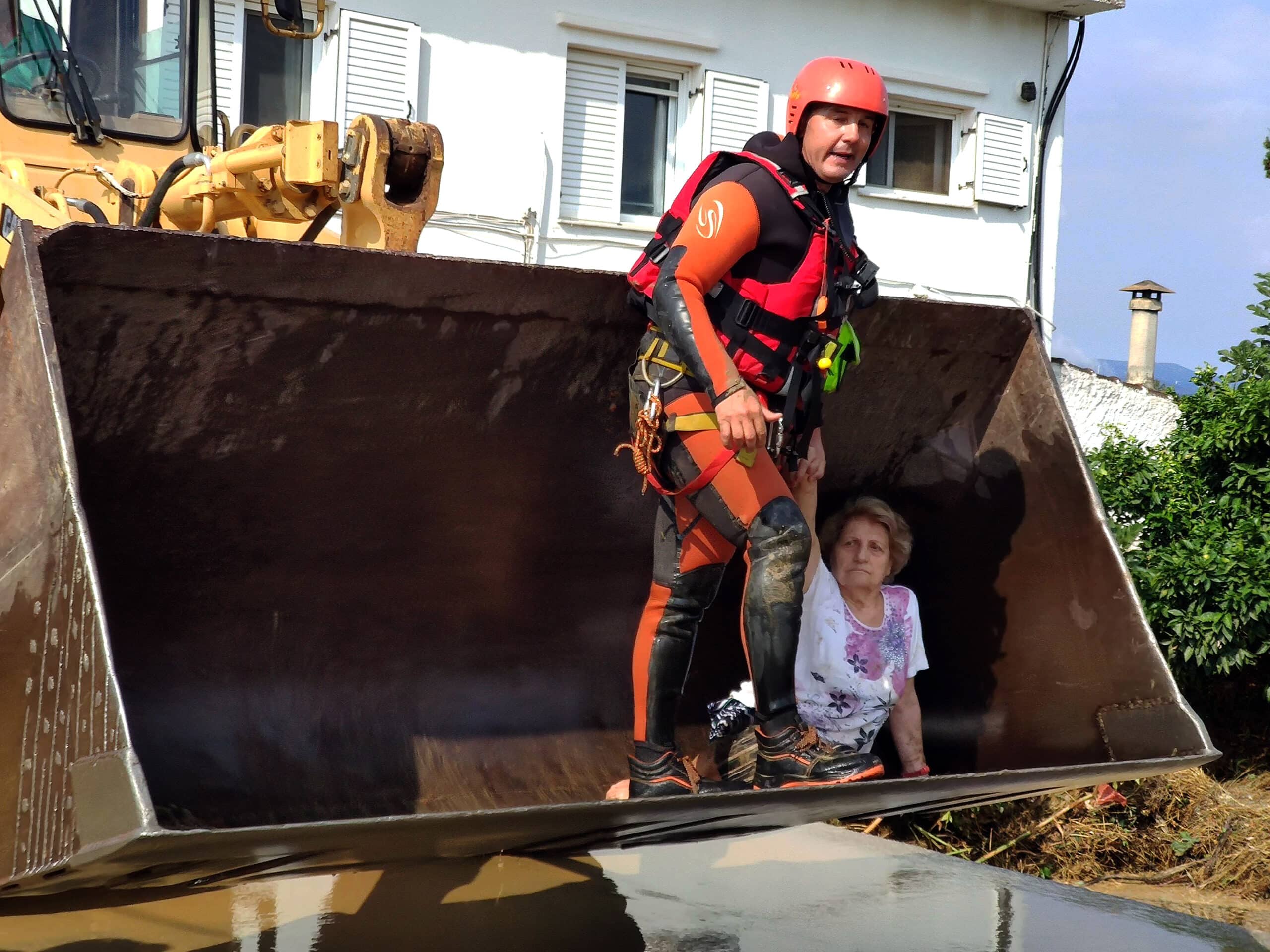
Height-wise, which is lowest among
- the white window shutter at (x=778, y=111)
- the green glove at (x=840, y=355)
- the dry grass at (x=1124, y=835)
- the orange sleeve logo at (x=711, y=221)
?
the dry grass at (x=1124, y=835)

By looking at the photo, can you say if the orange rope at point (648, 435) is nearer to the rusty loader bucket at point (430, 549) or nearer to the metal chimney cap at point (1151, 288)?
the rusty loader bucket at point (430, 549)

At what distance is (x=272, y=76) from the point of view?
988 cm

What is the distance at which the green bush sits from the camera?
18.1ft

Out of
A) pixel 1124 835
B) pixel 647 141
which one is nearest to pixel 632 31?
pixel 647 141

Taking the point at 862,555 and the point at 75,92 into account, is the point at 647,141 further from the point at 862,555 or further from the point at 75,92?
the point at 862,555

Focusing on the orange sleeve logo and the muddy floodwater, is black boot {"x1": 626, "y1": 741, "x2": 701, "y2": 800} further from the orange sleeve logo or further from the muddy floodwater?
the orange sleeve logo

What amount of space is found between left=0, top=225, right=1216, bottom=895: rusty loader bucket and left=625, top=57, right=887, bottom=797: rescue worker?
237 millimetres

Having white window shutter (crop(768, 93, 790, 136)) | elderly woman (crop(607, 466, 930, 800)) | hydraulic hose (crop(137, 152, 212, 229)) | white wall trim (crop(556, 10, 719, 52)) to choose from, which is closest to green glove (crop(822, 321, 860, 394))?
elderly woman (crop(607, 466, 930, 800))

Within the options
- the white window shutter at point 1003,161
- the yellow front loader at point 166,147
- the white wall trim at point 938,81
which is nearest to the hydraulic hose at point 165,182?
the yellow front loader at point 166,147

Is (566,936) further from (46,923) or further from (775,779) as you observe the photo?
(46,923)

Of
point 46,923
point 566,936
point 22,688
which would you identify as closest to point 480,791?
point 566,936

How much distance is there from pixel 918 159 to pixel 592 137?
3.13 meters

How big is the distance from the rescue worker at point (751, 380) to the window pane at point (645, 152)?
26.5ft

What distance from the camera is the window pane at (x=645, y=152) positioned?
441 inches
